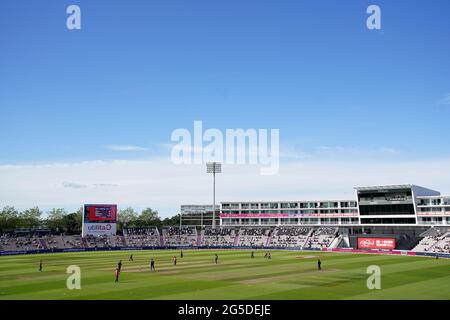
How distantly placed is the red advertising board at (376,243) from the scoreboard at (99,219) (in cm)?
6191

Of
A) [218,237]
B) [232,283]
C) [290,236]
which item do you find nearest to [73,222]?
[218,237]

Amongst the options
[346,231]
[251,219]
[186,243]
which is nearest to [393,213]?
[346,231]

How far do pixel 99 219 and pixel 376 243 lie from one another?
6767 centimetres

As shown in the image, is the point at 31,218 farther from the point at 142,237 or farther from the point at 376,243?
the point at 376,243

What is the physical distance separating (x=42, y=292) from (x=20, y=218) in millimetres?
132682

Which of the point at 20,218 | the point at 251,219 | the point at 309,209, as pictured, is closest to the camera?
the point at 309,209

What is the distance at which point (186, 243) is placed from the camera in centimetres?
11250

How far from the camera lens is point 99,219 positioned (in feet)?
365

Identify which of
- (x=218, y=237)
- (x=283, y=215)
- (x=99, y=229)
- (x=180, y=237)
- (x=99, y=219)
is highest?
(x=283, y=215)

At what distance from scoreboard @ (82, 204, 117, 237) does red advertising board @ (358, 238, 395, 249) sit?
61913mm

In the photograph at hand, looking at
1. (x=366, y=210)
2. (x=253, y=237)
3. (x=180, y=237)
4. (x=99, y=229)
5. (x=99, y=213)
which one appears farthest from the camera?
(x=180, y=237)
